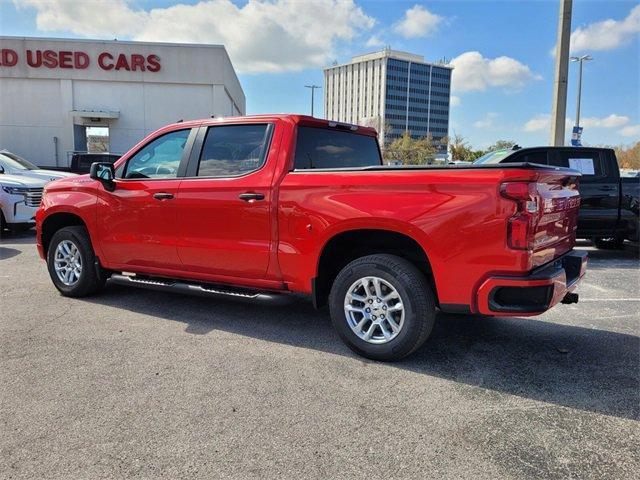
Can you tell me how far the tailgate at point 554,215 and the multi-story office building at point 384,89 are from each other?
7006 centimetres

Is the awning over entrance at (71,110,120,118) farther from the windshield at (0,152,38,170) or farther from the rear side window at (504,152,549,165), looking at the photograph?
the rear side window at (504,152,549,165)

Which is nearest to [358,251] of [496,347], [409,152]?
[496,347]

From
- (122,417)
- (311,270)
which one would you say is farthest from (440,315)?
(122,417)

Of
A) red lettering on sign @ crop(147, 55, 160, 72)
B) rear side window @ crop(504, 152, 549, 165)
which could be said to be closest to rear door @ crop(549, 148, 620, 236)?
rear side window @ crop(504, 152, 549, 165)

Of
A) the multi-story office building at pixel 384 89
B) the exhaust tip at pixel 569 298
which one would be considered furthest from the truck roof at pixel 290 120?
the multi-story office building at pixel 384 89

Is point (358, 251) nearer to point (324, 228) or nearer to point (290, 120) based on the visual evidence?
point (324, 228)

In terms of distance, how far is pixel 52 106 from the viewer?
84.0ft

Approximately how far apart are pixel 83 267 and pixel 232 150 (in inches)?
92.4

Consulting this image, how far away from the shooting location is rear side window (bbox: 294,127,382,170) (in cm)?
435

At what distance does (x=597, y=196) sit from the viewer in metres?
8.19

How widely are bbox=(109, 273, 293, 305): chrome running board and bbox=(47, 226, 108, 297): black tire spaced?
0.88 feet

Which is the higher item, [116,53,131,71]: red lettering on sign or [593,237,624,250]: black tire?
[116,53,131,71]: red lettering on sign

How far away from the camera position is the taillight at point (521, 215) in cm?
314

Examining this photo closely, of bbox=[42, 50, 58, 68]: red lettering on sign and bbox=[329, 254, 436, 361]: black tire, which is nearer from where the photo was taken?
bbox=[329, 254, 436, 361]: black tire
